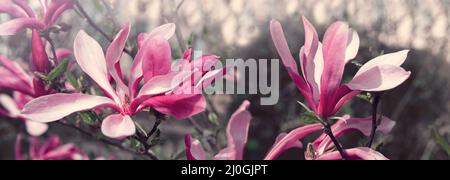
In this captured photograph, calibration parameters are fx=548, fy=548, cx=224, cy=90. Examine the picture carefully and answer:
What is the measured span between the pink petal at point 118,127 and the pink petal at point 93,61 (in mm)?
54

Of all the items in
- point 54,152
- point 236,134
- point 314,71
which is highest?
point 314,71

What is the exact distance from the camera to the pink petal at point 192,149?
663 mm

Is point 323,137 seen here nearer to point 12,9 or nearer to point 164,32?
point 164,32

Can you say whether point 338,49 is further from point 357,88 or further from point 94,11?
point 94,11

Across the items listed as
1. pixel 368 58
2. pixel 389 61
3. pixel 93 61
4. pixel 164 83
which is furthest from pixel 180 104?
pixel 368 58

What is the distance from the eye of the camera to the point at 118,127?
0.57m

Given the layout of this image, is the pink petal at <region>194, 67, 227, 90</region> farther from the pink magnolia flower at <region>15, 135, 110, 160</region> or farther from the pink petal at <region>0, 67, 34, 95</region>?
the pink magnolia flower at <region>15, 135, 110, 160</region>

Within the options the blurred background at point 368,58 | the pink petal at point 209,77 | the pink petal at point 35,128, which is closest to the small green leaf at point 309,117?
the pink petal at point 209,77

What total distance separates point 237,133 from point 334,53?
0.60ft

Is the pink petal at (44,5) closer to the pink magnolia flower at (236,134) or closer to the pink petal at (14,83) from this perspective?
the pink petal at (14,83)
